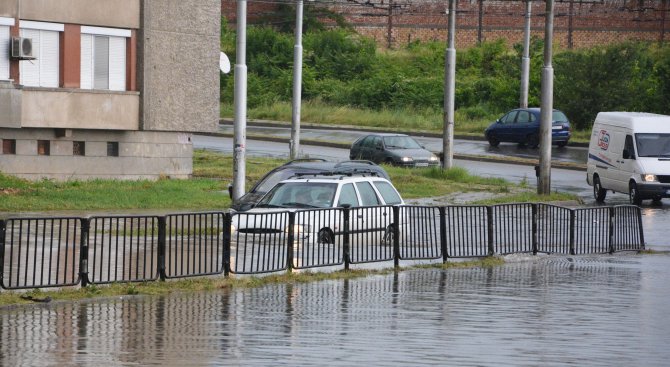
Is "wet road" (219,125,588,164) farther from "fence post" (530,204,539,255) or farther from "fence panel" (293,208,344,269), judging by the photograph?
"fence panel" (293,208,344,269)

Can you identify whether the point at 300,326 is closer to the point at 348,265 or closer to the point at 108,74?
the point at 348,265

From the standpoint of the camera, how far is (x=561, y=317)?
1480 centimetres

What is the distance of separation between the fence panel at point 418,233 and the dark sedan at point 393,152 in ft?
78.4

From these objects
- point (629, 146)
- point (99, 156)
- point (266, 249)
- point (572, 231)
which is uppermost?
point (629, 146)

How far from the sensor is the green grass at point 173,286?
1497 centimetres

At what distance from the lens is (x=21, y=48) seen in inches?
1254

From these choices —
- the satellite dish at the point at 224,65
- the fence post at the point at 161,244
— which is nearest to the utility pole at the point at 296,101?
the satellite dish at the point at 224,65

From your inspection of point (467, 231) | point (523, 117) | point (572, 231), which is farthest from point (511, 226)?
point (523, 117)

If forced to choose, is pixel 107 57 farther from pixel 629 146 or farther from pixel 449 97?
pixel 629 146

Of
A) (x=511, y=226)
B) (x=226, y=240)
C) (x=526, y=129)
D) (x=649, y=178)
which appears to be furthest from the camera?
(x=526, y=129)

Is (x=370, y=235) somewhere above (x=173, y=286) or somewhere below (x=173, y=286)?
above

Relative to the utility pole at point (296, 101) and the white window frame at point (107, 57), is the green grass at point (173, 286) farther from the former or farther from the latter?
the utility pole at point (296, 101)

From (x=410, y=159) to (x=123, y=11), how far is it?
1336 centimetres

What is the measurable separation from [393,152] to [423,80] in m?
30.6
